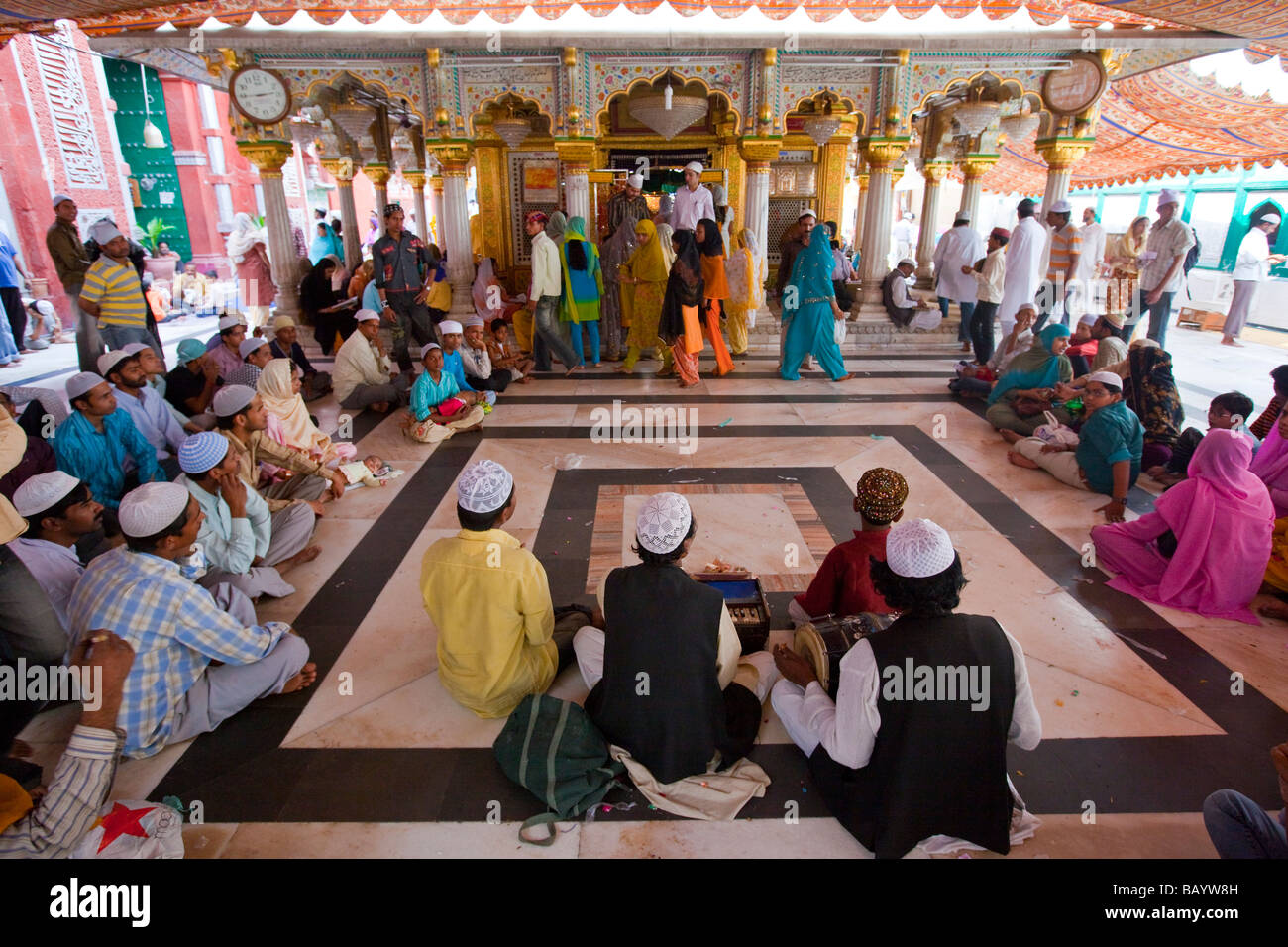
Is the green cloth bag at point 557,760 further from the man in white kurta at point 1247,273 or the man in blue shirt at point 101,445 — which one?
the man in white kurta at point 1247,273

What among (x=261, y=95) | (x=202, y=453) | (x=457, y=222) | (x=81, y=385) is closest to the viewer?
(x=202, y=453)

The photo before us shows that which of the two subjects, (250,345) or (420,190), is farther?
(420,190)

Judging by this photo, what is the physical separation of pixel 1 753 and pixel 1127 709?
4153mm

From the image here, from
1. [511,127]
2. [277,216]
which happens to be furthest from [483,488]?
[511,127]

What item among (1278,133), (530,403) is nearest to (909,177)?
(1278,133)

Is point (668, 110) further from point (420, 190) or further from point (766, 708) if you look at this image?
point (766, 708)

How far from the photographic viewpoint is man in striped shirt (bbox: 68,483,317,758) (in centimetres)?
238

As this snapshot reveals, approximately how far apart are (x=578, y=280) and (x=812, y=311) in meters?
2.57

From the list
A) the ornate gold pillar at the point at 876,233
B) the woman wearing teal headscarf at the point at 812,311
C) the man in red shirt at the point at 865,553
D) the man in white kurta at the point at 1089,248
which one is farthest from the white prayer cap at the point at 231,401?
the ornate gold pillar at the point at 876,233

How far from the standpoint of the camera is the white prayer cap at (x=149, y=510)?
94.3 inches

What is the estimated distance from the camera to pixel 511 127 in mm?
11188

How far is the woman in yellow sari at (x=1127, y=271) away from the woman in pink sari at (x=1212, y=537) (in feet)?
18.3

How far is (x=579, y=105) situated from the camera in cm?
Result: 883

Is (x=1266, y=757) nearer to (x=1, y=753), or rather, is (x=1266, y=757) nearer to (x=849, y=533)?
(x=849, y=533)
